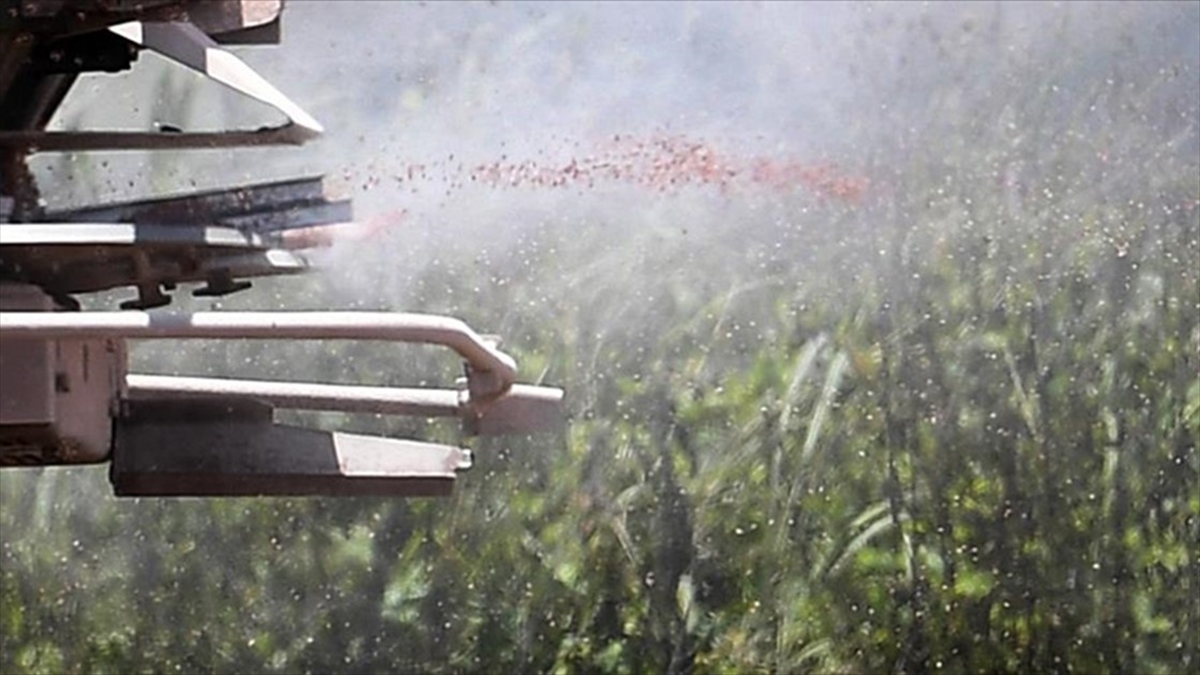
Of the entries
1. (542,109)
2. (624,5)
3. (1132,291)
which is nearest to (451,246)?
(542,109)

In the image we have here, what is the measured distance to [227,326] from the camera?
1.60 m

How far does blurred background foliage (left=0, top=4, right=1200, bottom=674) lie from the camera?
361cm

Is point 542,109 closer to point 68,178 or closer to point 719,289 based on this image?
point 719,289

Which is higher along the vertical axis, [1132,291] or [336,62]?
[336,62]

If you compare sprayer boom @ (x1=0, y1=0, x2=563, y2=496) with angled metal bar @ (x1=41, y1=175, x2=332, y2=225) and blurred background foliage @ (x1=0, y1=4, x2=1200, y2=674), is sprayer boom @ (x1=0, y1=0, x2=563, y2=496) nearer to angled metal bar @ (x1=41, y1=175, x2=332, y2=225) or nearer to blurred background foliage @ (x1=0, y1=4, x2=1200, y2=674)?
angled metal bar @ (x1=41, y1=175, x2=332, y2=225)

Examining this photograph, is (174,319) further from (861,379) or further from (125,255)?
(861,379)

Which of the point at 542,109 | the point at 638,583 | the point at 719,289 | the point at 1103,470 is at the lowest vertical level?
the point at 638,583

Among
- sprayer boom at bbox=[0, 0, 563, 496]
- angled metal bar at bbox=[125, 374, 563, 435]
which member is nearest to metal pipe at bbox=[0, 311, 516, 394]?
sprayer boom at bbox=[0, 0, 563, 496]

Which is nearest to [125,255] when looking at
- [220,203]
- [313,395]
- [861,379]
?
[220,203]

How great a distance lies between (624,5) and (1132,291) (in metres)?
1.05

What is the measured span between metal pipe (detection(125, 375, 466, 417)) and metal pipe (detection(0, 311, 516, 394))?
1.59ft

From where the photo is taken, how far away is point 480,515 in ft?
12.1

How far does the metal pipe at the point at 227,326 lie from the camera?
62.5 inches

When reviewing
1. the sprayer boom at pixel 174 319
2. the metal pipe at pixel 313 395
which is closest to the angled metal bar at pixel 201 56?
the sprayer boom at pixel 174 319
